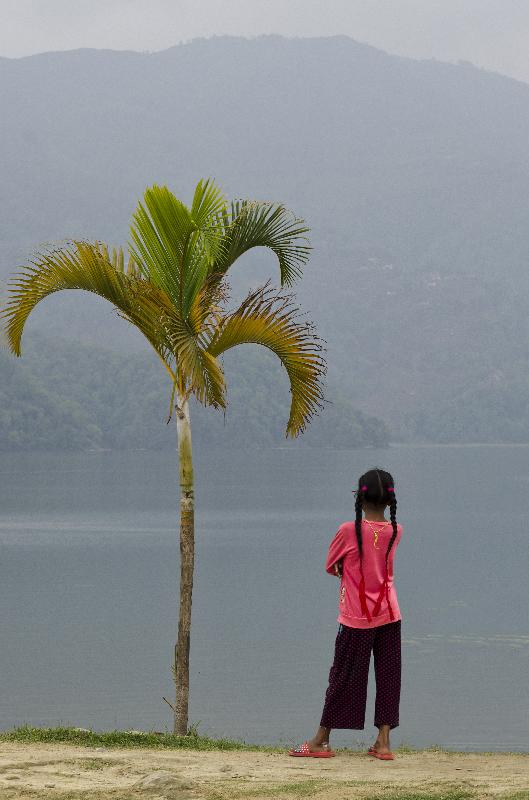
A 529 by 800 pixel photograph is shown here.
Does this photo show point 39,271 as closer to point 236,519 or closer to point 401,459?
point 236,519

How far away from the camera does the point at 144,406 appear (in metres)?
162

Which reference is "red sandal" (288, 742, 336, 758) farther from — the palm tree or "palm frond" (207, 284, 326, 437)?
"palm frond" (207, 284, 326, 437)

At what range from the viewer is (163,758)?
7766 mm

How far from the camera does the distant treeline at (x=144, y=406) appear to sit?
156000 mm

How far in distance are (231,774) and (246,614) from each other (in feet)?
92.0

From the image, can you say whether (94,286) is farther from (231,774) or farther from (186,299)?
(231,774)

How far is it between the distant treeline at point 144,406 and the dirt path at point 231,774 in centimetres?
14376

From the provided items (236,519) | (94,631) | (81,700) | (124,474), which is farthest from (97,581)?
(124,474)

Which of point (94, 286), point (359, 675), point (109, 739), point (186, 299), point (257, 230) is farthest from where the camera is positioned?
point (257, 230)

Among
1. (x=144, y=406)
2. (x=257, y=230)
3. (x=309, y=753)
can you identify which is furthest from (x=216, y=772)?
(x=144, y=406)

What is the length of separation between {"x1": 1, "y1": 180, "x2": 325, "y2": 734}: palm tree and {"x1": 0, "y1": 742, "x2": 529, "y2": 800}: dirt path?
6.82 feet

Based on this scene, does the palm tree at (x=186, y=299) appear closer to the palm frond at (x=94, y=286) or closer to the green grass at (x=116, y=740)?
the palm frond at (x=94, y=286)

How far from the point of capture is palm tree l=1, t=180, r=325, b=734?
9.46 meters

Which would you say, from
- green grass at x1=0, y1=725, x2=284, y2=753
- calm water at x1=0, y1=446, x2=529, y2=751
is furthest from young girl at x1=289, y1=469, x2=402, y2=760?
calm water at x1=0, y1=446, x2=529, y2=751
